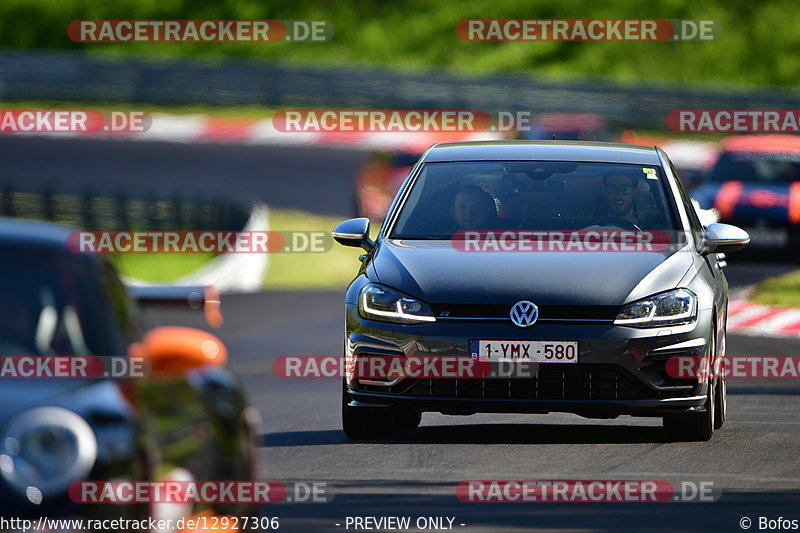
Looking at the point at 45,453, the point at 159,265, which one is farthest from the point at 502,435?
the point at 159,265

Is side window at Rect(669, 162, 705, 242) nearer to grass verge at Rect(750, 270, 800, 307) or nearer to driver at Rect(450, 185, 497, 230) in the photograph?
driver at Rect(450, 185, 497, 230)

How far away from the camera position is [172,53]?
166ft

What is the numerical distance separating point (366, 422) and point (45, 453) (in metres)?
5.44

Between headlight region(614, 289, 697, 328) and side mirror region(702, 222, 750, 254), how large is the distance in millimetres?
616

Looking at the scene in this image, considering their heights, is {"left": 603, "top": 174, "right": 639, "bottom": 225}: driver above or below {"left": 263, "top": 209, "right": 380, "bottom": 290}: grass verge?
below

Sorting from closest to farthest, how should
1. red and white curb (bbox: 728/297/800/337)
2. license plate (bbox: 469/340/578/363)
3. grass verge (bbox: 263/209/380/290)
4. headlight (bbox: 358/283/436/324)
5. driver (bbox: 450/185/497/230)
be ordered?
license plate (bbox: 469/340/578/363) → headlight (bbox: 358/283/436/324) → driver (bbox: 450/185/497/230) → red and white curb (bbox: 728/297/800/337) → grass verge (bbox: 263/209/380/290)

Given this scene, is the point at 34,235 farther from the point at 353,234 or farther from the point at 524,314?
the point at 353,234

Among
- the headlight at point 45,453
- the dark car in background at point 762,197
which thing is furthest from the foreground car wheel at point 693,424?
the dark car in background at point 762,197

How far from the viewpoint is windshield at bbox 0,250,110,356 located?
4910 millimetres

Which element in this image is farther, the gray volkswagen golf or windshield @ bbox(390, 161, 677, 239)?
windshield @ bbox(390, 161, 677, 239)

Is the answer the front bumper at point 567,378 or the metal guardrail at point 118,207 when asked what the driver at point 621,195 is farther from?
the metal guardrail at point 118,207

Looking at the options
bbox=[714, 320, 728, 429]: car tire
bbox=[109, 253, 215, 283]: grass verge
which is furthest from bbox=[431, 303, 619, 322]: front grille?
bbox=[109, 253, 215, 283]: grass verge

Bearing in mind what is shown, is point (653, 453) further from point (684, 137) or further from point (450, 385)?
point (684, 137)

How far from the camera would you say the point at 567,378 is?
9039mm
